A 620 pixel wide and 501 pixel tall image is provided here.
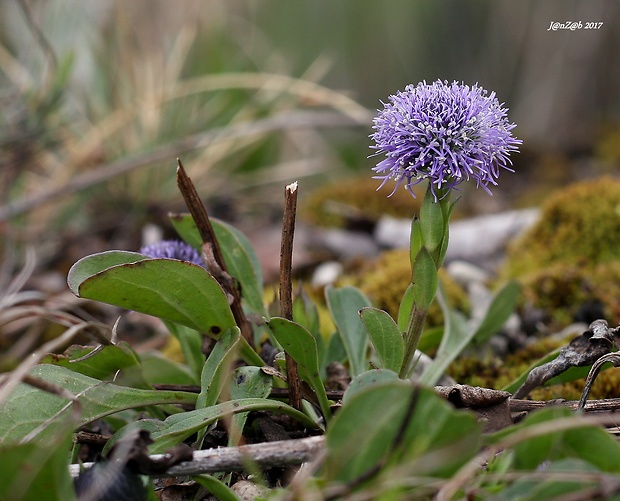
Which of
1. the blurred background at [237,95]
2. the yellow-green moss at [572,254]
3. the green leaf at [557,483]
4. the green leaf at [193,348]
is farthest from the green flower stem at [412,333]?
the blurred background at [237,95]

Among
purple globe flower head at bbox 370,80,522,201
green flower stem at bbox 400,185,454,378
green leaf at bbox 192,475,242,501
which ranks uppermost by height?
purple globe flower head at bbox 370,80,522,201

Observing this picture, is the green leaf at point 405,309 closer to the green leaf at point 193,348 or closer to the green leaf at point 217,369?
the green leaf at point 217,369

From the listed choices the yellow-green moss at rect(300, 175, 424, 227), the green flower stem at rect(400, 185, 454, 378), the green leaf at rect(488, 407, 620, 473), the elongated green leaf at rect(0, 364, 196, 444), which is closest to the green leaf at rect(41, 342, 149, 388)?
the elongated green leaf at rect(0, 364, 196, 444)

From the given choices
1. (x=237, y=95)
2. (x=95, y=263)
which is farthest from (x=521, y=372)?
(x=237, y=95)

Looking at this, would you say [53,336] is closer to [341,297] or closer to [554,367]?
[341,297]

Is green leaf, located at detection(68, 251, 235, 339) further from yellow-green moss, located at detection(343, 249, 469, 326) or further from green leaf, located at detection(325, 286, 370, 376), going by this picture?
yellow-green moss, located at detection(343, 249, 469, 326)

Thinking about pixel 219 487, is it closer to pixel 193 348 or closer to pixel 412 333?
pixel 412 333
